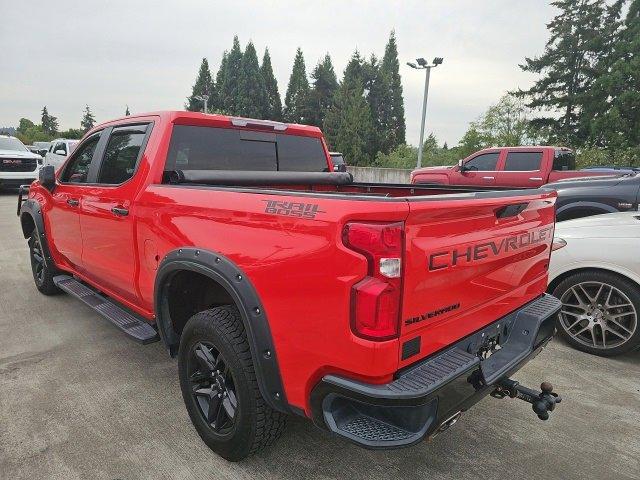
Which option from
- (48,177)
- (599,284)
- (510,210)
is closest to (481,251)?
(510,210)

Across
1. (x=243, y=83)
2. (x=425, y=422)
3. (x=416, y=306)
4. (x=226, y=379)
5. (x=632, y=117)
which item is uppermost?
(x=243, y=83)

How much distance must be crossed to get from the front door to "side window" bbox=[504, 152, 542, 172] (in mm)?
9462

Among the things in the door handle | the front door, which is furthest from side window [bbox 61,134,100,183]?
the door handle

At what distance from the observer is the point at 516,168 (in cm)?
1057

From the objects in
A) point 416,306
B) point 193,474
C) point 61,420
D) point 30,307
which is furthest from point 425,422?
point 30,307

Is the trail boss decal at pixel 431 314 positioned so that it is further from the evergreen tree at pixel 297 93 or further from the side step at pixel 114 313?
the evergreen tree at pixel 297 93

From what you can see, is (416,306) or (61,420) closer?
(416,306)

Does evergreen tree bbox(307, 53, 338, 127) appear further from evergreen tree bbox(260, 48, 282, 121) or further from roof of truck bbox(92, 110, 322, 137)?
roof of truck bbox(92, 110, 322, 137)

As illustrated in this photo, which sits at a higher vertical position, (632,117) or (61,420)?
(632,117)

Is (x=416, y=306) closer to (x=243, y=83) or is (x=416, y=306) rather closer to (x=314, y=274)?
(x=314, y=274)

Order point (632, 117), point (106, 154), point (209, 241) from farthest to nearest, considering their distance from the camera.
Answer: point (632, 117) → point (106, 154) → point (209, 241)

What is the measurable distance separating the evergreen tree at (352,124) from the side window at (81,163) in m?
45.7

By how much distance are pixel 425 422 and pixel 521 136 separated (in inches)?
1517

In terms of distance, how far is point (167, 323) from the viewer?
2.77m
